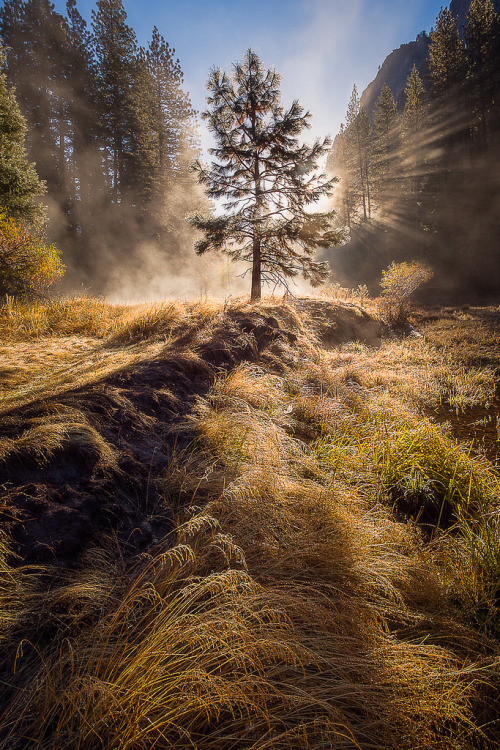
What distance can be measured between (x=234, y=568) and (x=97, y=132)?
2744 centimetres

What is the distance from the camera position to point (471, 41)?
23.4 m

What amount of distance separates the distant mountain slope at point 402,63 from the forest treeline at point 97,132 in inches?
2112

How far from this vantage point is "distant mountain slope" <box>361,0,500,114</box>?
60.2m

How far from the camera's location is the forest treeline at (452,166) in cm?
2298

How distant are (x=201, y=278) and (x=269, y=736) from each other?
2236 centimetres

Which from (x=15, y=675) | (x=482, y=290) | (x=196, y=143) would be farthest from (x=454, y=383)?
(x=196, y=143)

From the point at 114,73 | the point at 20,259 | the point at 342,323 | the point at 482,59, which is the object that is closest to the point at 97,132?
the point at 114,73

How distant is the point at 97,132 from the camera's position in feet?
67.3

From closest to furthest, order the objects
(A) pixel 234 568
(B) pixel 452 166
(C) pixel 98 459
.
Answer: (A) pixel 234 568, (C) pixel 98 459, (B) pixel 452 166

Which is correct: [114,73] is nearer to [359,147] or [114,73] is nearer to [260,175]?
[260,175]

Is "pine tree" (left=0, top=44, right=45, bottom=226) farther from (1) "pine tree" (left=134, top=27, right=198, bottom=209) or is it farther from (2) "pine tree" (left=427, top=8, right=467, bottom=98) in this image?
(2) "pine tree" (left=427, top=8, right=467, bottom=98)

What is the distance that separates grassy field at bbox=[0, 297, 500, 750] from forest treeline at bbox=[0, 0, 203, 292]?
1887cm

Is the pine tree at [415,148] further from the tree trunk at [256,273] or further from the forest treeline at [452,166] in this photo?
the tree trunk at [256,273]

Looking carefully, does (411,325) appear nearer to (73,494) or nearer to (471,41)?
(73,494)
